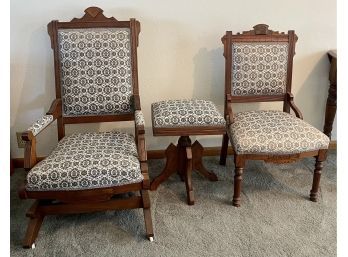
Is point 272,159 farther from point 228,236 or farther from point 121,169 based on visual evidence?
point 121,169

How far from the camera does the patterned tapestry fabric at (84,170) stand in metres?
1.70

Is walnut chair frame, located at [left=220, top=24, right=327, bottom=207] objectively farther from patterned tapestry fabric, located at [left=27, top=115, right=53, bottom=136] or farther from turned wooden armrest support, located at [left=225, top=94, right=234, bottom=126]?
patterned tapestry fabric, located at [left=27, top=115, right=53, bottom=136]

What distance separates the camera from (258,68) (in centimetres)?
232

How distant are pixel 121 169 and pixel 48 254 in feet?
1.99

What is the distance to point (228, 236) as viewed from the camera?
191 centimetres

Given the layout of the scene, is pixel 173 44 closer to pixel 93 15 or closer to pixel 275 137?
pixel 93 15

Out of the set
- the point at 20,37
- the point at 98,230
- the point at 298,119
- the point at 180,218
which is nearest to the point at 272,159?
the point at 298,119

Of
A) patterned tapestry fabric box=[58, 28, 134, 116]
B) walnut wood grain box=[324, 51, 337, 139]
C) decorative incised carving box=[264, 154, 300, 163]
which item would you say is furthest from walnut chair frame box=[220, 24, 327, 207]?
patterned tapestry fabric box=[58, 28, 134, 116]

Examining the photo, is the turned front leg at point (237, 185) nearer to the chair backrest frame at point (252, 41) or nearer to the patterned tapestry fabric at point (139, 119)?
the chair backrest frame at point (252, 41)

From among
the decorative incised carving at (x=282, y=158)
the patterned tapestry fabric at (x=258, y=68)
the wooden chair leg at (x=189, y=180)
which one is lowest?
the wooden chair leg at (x=189, y=180)

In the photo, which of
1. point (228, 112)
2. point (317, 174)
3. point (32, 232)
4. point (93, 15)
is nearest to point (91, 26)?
point (93, 15)

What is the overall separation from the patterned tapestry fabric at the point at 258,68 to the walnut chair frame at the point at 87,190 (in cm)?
68

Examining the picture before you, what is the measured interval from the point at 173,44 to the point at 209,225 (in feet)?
4.14

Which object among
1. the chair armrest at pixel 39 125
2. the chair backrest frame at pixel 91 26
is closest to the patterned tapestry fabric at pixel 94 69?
the chair backrest frame at pixel 91 26
